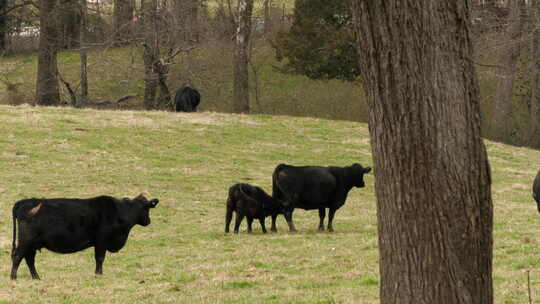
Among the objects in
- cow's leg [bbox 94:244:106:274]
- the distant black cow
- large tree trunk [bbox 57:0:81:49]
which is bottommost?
cow's leg [bbox 94:244:106:274]

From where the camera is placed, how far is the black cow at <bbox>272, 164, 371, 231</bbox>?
18.6 metres

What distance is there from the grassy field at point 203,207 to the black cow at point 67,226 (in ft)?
1.52

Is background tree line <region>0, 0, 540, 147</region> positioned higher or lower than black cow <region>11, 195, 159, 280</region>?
higher

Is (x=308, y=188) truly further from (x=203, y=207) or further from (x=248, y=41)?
(x=248, y=41)

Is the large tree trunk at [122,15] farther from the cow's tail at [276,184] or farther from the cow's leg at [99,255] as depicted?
the cow's leg at [99,255]

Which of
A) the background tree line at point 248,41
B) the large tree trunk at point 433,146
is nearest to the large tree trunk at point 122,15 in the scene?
the background tree line at point 248,41

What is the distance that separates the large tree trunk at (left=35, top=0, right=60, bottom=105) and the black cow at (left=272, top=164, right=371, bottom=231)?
86.0ft

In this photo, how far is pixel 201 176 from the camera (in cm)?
2727

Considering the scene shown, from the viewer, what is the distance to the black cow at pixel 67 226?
39.1 feet

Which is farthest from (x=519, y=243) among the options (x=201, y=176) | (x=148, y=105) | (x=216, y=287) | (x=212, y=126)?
(x=148, y=105)

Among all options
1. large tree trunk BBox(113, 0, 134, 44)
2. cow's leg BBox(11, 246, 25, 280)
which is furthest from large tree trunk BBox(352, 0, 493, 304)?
large tree trunk BBox(113, 0, 134, 44)

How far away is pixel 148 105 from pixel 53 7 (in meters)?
7.51

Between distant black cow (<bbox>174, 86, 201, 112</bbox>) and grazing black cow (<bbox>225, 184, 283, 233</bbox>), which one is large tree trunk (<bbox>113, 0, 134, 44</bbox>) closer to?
distant black cow (<bbox>174, 86, 201, 112</bbox>)

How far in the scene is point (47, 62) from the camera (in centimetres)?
4247
